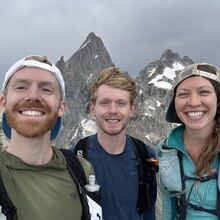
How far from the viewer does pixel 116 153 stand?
22.5 feet

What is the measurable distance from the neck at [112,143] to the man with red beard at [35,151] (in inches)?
85.1

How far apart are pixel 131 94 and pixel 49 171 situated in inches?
122

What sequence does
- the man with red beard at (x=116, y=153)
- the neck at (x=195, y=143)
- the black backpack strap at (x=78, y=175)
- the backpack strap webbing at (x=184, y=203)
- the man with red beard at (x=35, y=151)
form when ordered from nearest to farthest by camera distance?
1. the man with red beard at (x=35, y=151)
2. the black backpack strap at (x=78, y=175)
3. the backpack strap webbing at (x=184, y=203)
4. the neck at (x=195, y=143)
5. the man with red beard at (x=116, y=153)

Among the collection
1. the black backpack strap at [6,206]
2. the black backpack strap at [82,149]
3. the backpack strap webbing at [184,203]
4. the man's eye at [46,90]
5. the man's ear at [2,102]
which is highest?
the man's eye at [46,90]

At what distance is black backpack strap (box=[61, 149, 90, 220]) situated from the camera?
4465 mm

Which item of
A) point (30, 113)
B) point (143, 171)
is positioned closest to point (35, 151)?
point (30, 113)

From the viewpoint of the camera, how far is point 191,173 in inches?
228

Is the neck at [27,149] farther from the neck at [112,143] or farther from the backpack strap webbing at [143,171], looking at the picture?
the neck at [112,143]

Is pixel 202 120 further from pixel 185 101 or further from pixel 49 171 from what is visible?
pixel 49 171

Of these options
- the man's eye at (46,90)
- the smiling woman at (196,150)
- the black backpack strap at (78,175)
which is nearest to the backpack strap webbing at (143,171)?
the smiling woman at (196,150)

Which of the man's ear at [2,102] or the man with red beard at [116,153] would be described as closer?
the man's ear at [2,102]

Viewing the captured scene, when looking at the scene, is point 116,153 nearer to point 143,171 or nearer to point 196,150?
point 143,171

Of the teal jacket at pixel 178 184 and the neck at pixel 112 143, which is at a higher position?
the neck at pixel 112 143

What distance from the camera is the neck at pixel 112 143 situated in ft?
22.4
